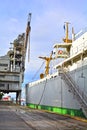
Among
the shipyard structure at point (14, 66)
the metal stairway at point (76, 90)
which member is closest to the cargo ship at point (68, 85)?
the metal stairway at point (76, 90)

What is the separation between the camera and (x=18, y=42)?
98312 mm

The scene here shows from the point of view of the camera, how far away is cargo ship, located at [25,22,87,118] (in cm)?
3066

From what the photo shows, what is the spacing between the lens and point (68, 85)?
3447cm

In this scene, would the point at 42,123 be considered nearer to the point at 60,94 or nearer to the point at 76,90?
the point at 76,90

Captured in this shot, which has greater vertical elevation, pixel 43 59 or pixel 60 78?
pixel 43 59

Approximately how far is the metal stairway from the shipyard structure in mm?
43607

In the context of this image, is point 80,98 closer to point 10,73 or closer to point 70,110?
point 70,110

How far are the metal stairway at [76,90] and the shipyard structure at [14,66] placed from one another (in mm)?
43607

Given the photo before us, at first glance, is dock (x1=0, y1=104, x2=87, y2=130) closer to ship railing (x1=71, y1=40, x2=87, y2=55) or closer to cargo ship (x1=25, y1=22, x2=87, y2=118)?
cargo ship (x1=25, y1=22, x2=87, y2=118)

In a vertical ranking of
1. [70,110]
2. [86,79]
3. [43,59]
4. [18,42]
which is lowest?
[70,110]

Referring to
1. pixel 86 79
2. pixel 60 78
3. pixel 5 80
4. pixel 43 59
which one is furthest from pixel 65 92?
pixel 5 80

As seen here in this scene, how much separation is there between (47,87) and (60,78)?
34.0 ft

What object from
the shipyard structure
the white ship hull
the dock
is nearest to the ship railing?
the white ship hull

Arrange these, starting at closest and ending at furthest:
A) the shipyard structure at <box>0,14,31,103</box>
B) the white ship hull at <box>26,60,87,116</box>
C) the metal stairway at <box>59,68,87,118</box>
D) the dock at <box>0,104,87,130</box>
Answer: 1. the dock at <box>0,104,87,130</box>
2. the metal stairway at <box>59,68,87,118</box>
3. the white ship hull at <box>26,60,87,116</box>
4. the shipyard structure at <box>0,14,31,103</box>
